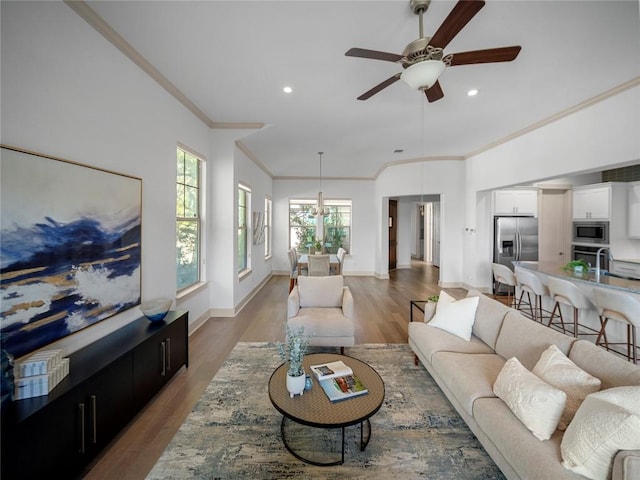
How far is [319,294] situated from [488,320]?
6.18 ft

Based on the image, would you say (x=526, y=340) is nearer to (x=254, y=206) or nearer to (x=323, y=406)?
Result: (x=323, y=406)

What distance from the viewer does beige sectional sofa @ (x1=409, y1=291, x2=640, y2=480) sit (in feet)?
4.17

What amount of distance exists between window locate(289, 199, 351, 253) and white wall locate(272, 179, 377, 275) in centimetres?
19

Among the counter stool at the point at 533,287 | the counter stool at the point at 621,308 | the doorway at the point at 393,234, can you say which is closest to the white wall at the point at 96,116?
the counter stool at the point at 621,308

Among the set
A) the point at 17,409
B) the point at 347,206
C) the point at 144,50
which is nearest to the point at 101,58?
the point at 144,50

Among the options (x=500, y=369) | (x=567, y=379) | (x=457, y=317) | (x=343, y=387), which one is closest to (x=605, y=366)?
(x=567, y=379)

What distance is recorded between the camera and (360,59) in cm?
260

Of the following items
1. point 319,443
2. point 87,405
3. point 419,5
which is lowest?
point 319,443

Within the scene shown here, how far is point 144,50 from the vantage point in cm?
249

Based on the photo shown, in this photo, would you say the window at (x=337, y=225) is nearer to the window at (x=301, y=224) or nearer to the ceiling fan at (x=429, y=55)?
the window at (x=301, y=224)

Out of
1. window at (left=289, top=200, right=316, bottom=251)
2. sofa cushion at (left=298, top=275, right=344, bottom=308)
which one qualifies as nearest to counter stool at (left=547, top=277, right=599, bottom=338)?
sofa cushion at (left=298, top=275, right=344, bottom=308)

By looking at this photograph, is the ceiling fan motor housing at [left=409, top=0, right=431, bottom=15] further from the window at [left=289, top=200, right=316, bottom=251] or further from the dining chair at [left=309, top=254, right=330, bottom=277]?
the window at [left=289, top=200, right=316, bottom=251]

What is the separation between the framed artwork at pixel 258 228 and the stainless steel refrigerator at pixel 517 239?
5340 mm

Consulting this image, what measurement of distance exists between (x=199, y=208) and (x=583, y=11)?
4.57m
